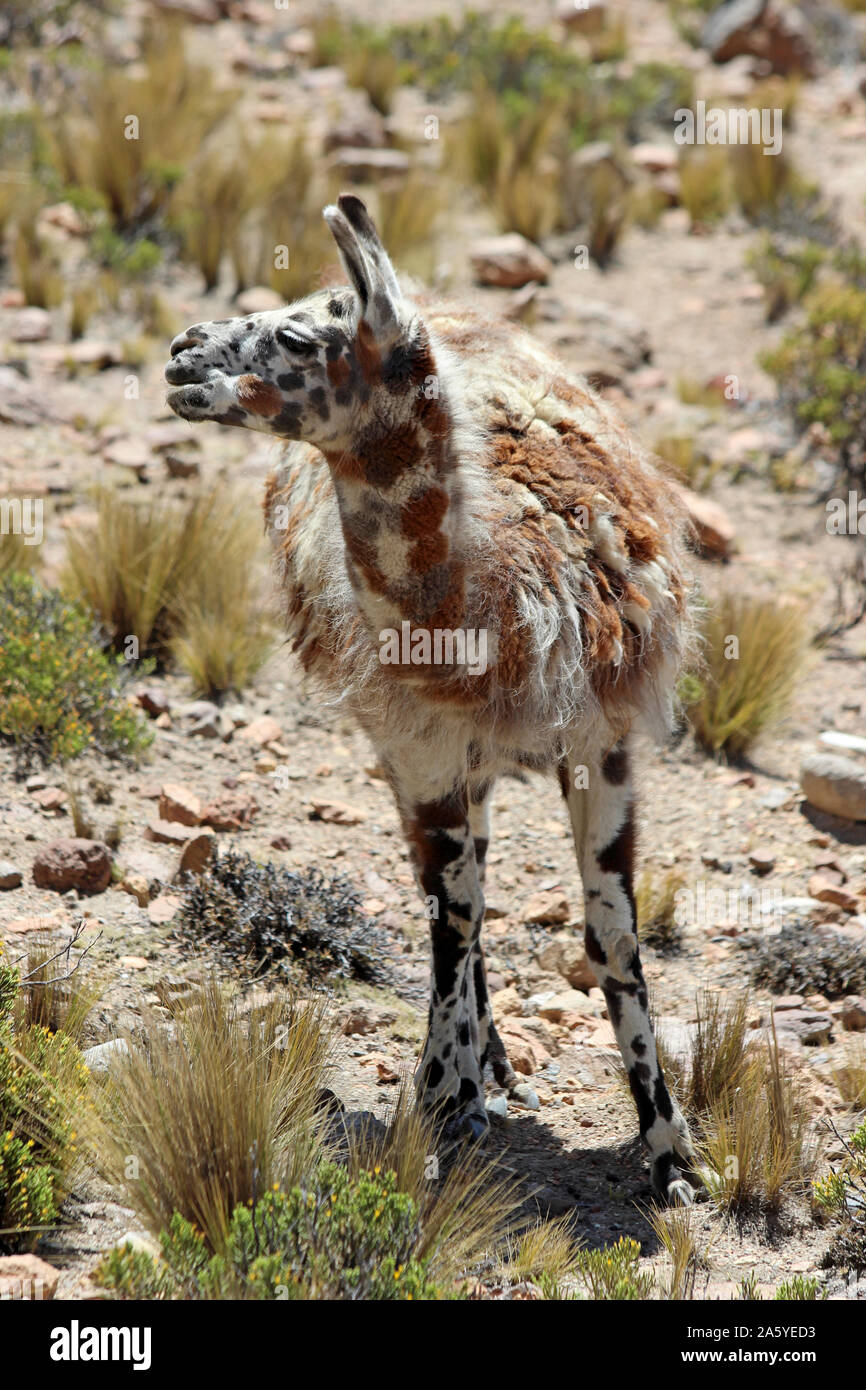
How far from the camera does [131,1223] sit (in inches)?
127

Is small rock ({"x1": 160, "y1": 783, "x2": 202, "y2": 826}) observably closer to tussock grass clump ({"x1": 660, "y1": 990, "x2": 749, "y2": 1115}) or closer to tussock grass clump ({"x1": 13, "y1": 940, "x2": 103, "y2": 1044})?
tussock grass clump ({"x1": 13, "y1": 940, "x2": 103, "y2": 1044})

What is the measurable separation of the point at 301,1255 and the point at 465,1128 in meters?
1.22

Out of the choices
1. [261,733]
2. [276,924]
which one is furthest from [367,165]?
[276,924]

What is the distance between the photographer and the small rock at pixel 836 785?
6.07 m

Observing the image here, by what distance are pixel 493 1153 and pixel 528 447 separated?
2.07 meters

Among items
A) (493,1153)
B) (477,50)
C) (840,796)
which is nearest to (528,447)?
(493,1153)

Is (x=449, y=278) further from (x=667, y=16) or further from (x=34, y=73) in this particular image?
(x=667, y=16)

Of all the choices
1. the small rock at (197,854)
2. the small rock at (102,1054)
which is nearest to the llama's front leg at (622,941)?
the small rock at (102,1054)

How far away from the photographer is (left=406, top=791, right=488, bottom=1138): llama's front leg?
156 inches

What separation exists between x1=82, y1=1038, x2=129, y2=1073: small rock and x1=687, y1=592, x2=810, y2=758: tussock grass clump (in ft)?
11.9

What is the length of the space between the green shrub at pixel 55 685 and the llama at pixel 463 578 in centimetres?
158

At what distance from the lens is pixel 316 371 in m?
3.35

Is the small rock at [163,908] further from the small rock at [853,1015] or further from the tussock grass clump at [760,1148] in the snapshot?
the small rock at [853,1015]
